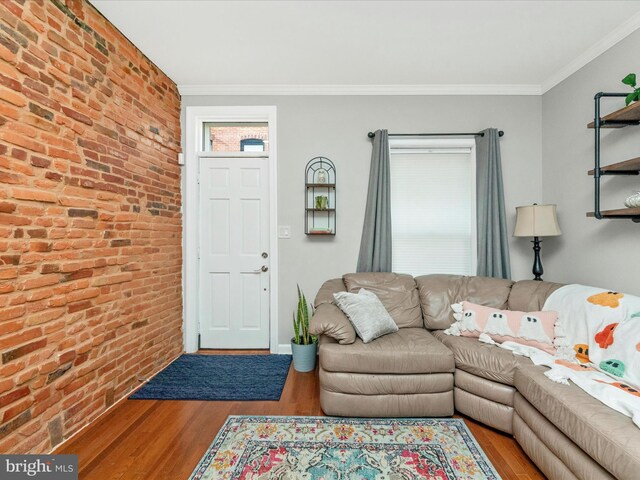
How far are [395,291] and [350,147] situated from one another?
158cm

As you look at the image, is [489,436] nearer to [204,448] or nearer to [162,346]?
[204,448]

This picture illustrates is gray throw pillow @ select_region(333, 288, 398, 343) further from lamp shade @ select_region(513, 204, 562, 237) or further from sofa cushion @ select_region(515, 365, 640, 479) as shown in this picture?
lamp shade @ select_region(513, 204, 562, 237)

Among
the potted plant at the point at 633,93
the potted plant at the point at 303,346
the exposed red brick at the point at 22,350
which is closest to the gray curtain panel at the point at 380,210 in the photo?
the potted plant at the point at 303,346

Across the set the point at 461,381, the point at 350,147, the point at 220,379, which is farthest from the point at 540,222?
the point at 220,379

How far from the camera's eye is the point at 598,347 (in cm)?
199

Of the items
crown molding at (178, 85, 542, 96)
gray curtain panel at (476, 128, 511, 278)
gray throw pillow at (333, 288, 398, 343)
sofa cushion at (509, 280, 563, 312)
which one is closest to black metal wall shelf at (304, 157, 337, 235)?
crown molding at (178, 85, 542, 96)

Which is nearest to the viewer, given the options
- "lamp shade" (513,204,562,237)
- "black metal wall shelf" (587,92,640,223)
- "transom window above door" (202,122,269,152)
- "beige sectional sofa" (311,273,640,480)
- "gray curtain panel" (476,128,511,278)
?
"beige sectional sofa" (311,273,640,480)

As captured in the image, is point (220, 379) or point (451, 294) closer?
point (220, 379)

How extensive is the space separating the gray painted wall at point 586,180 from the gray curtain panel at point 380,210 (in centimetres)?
162

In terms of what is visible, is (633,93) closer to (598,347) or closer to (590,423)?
(598,347)

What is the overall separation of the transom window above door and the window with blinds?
1.50 meters

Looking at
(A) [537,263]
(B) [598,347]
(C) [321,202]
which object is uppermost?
(C) [321,202]

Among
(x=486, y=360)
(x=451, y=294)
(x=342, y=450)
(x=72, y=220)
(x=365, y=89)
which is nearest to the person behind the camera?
(x=342, y=450)

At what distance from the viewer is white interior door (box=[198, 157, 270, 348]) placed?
11.1 ft
